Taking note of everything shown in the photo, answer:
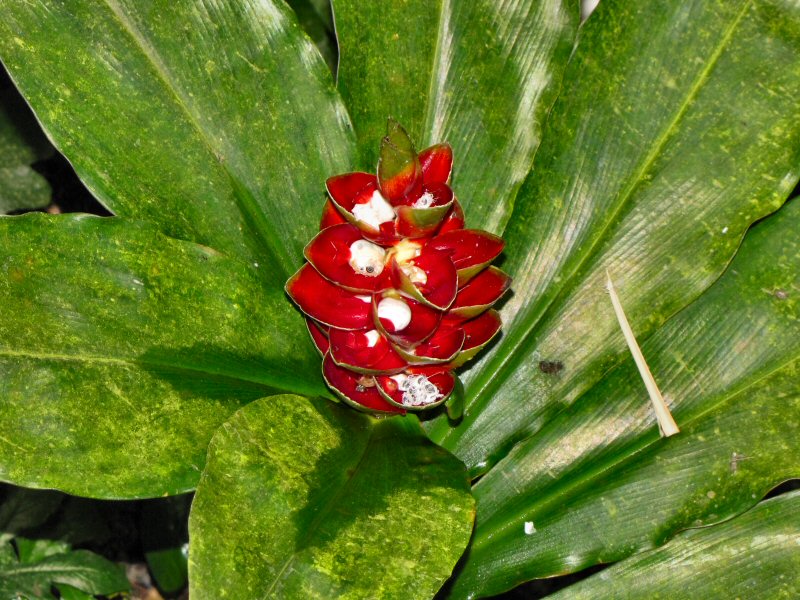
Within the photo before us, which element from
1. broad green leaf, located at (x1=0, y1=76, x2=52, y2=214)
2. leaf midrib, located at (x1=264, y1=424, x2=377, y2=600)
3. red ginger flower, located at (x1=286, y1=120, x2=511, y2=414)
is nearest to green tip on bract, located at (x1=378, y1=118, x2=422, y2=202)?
red ginger flower, located at (x1=286, y1=120, x2=511, y2=414)

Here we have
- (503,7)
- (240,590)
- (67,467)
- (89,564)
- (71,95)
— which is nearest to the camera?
(240,590)

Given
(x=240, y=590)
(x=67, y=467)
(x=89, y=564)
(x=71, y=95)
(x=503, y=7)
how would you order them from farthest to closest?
(x=89, y=564)
(x=503, y=7)
(x=71, y=95)
(x=67, y=467)
(x=240, y=590)

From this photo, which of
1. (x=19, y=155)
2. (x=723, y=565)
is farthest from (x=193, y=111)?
(x=723, y=565)

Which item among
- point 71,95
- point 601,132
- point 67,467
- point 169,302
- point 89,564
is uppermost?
point 601,132

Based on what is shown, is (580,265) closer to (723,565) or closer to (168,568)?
(723,565)

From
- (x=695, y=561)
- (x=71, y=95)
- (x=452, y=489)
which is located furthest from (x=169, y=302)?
(x=695, y=561)

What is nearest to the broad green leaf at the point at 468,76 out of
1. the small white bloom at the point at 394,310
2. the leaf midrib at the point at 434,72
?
the leaf midrib at the point at 434,72

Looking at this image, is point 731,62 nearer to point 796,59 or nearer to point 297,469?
point 796,59
